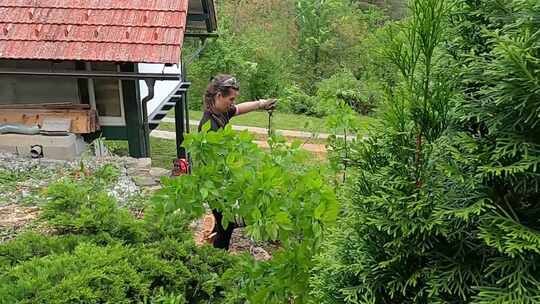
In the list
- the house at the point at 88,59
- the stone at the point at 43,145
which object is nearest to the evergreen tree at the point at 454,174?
the house at the point at 88,59

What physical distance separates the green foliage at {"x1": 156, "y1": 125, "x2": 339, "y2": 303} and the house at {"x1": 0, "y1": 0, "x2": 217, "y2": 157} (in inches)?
136

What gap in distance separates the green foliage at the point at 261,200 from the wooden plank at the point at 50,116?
4.47 m

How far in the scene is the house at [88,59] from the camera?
5156 millimetres

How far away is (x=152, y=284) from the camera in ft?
8.85

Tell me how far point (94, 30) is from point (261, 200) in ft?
14.7

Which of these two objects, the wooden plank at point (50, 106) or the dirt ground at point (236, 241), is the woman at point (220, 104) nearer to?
the dirt ground at point (236, 241)

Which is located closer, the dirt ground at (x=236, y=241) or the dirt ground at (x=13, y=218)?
the dirt ground at (x=236, y=241)

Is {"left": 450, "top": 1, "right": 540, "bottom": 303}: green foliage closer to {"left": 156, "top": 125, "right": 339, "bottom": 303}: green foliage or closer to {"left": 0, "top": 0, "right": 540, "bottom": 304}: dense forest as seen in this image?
{"left": 0, "top": 0, "right": 540, "bottom": 304}: dense forest

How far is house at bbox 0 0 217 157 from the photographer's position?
5.16 m

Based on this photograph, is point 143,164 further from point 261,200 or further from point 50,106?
point 261,200

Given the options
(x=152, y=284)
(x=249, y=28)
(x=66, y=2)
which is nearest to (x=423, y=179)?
(x=152, y=284)

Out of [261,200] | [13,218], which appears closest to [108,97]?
[13,218]

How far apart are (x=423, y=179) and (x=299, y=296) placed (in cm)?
75

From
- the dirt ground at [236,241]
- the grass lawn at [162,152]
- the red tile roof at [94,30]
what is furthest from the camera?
the grass lawn at [162,152]
